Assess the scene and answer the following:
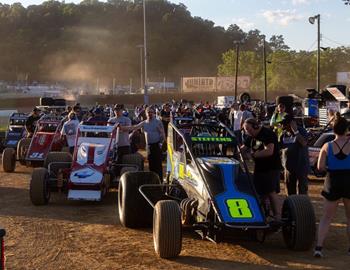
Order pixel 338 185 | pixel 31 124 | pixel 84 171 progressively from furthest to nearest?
pixel 31 124, pixel 84 171, pixel 338 185

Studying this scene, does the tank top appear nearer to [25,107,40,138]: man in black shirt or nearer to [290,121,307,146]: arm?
[290,121,307,146]: arm

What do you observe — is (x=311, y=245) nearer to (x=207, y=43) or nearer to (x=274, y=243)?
(x=274, y=243)

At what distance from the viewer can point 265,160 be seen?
23.9ft

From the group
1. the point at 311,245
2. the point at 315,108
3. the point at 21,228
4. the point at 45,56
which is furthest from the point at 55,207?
the point at 45,56

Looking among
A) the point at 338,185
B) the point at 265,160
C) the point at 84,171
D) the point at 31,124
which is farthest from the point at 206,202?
the point at 31,124

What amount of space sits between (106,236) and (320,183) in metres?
6.55

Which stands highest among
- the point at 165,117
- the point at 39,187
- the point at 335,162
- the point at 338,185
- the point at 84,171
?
the point at 165,117

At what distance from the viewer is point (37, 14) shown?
14350 centimetres

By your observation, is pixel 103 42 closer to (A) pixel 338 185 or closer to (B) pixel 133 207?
(B) pixel 133 207

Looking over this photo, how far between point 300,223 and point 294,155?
218cm

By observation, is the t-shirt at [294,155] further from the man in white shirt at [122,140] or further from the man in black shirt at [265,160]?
the man in white shirt at [122,140]

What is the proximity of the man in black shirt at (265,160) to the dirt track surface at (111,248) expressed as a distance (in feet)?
2.33

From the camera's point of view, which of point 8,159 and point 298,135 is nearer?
point 298,135

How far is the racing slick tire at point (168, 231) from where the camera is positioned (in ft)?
20.2
